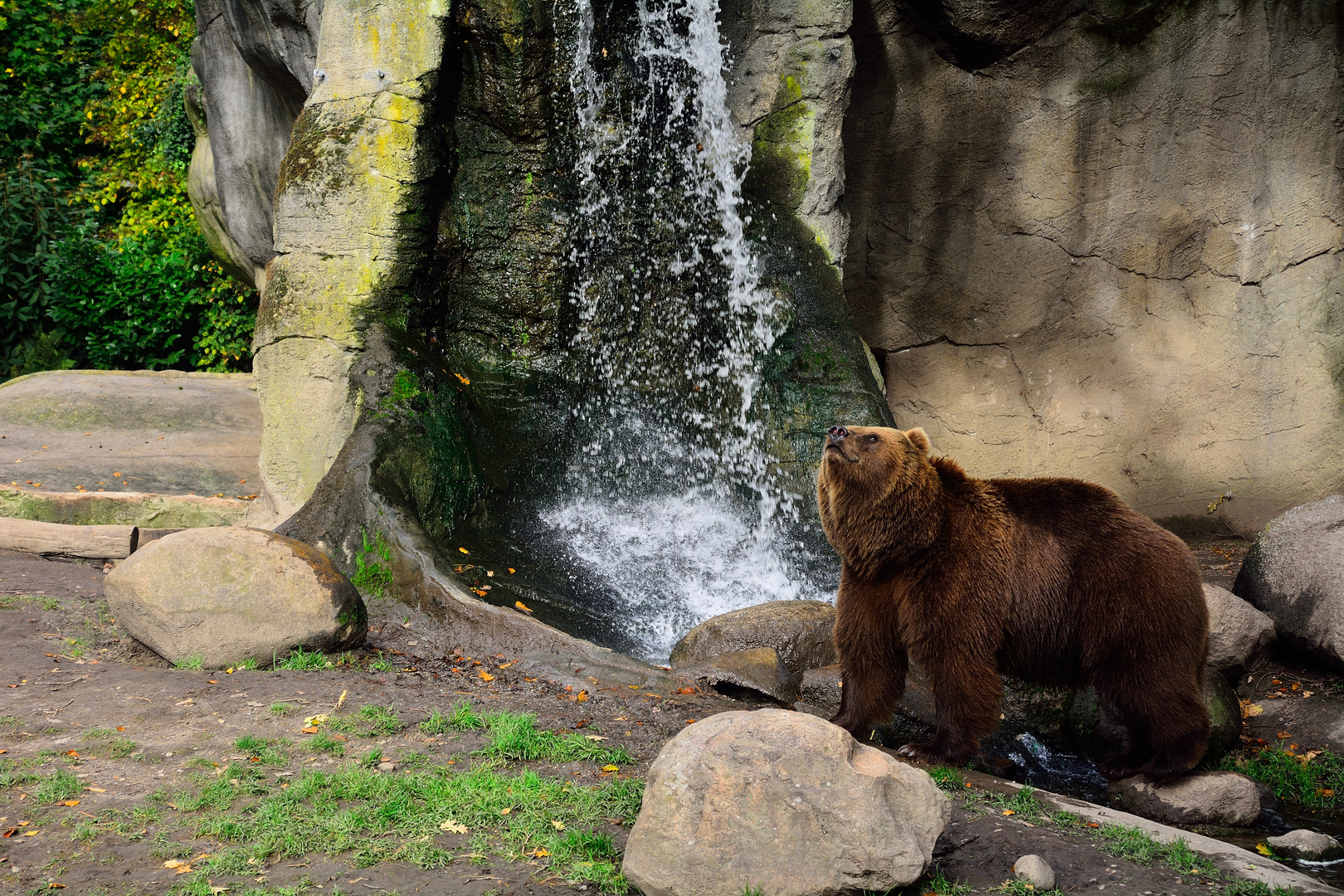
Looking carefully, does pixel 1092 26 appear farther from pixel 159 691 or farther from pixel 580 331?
pixel 159 691

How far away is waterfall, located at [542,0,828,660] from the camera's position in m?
8.74

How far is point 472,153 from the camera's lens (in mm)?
8562

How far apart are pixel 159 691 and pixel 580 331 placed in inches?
187

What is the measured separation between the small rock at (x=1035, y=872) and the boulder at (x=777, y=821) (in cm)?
34

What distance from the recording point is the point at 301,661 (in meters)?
5.67

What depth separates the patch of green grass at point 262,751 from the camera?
4.47m

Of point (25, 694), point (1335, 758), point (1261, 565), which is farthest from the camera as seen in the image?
point (1261, 565)

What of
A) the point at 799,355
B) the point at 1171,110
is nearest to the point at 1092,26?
the point at 1171,110

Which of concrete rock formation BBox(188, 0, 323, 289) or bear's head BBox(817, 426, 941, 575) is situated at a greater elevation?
concrete rock formation BBox(188, 0, 323, 289)

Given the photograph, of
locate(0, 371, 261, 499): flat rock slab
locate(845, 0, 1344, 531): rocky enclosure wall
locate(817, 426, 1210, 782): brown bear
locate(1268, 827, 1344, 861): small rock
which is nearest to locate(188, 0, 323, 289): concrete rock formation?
locate(0, 371, 261, 499): flat rock slab

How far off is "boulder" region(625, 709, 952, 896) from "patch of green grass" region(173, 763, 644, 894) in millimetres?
326

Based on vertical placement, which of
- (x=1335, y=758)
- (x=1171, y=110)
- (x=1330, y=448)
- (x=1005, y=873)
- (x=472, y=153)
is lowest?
(x=1335, y=758)

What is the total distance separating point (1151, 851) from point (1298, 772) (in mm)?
2490

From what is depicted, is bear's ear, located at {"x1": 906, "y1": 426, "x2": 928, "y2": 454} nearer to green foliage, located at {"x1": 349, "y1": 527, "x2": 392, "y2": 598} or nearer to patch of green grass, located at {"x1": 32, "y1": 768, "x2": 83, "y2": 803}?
green foliage, located at {"x1": 349, "y1": 527, "x2": 392, "y2": 598}
